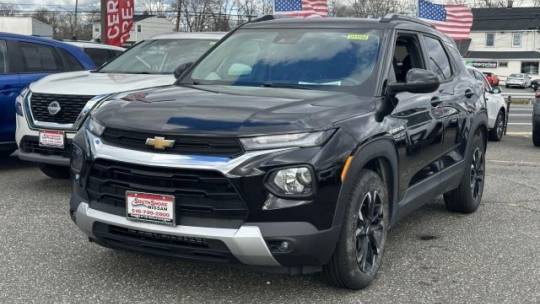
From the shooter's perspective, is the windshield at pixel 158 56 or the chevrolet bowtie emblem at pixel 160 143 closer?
the chevrolet bowtie emblem at pixel 160 143

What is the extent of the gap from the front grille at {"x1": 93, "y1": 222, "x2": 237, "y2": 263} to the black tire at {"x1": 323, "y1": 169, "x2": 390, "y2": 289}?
0.69 metres

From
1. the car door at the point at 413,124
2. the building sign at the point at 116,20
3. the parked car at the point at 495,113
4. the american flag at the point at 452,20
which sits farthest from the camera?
the building sign at the point at 116,20

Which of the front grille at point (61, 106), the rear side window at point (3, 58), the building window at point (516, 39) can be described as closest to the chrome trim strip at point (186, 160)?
the front grille at point (61, 106)

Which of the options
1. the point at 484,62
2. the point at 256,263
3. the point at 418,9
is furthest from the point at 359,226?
the point at 484,62

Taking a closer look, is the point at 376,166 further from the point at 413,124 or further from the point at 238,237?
the point at 238,237

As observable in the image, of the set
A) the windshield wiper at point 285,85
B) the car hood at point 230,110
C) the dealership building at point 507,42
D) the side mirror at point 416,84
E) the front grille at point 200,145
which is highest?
the side mirror at point 416,84

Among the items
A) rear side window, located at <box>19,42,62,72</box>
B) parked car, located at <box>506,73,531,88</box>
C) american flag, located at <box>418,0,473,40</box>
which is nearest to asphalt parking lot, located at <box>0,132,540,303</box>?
rear side window, located at <box>19,42,62,72</box>

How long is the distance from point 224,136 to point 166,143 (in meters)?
0.33

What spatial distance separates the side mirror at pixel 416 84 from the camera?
4.36 meters

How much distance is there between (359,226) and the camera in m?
3.97

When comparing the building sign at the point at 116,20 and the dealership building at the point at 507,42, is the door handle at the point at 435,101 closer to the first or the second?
the building sign at the point at 116,20

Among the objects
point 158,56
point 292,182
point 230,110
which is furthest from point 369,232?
point 158,56

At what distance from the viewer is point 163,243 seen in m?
3.60

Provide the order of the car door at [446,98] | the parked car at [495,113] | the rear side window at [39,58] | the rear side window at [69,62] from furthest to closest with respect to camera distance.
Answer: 1. the parked car at [495,113]
2. the rear side window at [69,62]
3. the rear side window at [39,58]
4. the car door at [446,98]
